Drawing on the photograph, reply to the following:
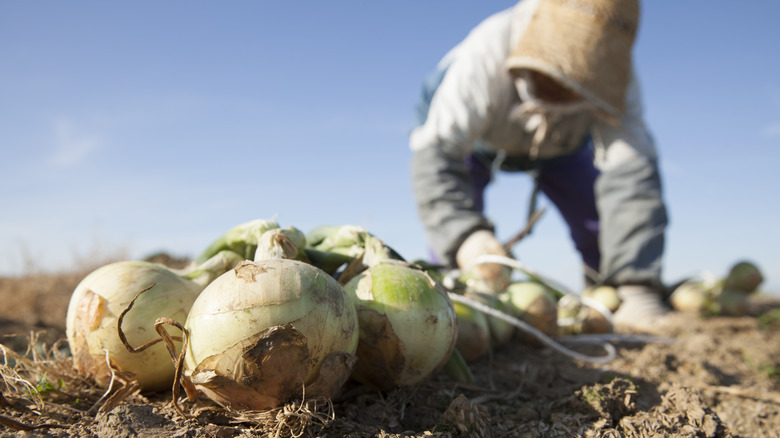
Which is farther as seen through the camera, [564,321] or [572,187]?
[572,187]

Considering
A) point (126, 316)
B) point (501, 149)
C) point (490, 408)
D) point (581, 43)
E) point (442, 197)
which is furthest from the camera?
point (501, 149)

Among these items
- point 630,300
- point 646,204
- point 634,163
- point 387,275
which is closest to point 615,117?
point 634,163

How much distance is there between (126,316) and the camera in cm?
122

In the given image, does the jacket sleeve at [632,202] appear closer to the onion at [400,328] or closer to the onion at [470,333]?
the onion at [470,333]

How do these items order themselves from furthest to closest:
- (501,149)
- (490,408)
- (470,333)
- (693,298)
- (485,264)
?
(501,149) → (693,298) → (485,264) → (470,333) → (490,408)

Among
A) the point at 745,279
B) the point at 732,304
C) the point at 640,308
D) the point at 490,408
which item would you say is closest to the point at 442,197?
the point at 640,308

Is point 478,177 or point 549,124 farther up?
point 549,124

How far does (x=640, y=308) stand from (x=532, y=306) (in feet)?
7.82

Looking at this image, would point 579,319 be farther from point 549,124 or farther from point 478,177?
point 478,177

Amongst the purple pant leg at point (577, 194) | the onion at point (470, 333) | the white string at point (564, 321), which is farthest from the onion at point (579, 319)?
the purple pant leg at point (577, 194)

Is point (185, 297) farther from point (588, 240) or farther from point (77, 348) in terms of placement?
point (588, 240)

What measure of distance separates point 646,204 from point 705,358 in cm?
215

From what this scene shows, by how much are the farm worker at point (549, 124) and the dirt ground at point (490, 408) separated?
4.43ft

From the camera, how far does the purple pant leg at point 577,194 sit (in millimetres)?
5445
